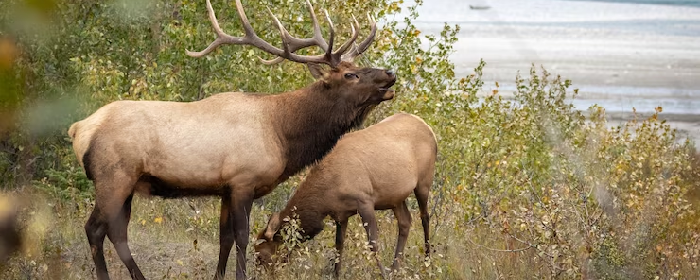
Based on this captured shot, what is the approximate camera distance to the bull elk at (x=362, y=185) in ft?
23.8

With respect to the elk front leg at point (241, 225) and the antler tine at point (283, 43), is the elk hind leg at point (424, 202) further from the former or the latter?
the elk front leg at point (241, 225)

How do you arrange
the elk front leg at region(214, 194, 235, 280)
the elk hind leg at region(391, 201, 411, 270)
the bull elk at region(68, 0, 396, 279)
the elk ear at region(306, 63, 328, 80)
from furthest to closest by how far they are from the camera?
the elk hind leg at region(391, 201, 411, 270) < the elk ear at region(306, 63, 328, 80) < the elk front leg at region(214, 194, 235, 280) < the bull elk at region(68, 0, 396, 279)

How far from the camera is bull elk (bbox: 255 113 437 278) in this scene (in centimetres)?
724

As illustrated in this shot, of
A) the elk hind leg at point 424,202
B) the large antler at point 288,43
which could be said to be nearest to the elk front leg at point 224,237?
the large antler at point 288,43

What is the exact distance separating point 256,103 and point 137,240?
1.82 metres

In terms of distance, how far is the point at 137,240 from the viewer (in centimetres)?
785

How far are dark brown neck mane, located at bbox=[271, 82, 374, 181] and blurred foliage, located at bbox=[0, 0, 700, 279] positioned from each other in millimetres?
684

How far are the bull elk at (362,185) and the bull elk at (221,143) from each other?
38 centimetres

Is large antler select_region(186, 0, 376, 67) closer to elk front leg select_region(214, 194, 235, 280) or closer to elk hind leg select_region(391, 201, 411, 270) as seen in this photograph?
elk front leg select_region(214, 194, 235, 280)

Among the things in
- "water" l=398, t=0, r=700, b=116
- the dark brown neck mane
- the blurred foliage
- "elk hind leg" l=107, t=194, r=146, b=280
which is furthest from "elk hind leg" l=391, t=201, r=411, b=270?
"water" l=398, t=0, r=700, b=116

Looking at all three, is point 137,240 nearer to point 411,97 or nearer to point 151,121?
point 151,121

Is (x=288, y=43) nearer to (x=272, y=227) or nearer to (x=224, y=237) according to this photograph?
(x=272, y=227)

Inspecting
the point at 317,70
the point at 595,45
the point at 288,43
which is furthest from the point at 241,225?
the point at 595,45

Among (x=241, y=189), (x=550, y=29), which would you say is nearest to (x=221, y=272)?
(x=241, y=189)
